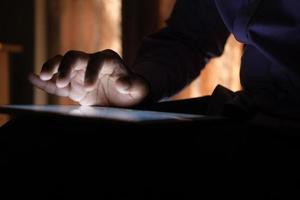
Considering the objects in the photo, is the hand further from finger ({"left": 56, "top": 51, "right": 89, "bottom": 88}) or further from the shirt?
the shirt

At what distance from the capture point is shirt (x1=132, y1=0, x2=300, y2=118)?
767 mm

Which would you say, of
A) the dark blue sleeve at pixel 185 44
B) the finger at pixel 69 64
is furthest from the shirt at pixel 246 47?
the finger at pixel 69 64

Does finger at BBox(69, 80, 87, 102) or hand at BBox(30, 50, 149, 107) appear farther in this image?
finger at BBox(69, 80, 87, 102)

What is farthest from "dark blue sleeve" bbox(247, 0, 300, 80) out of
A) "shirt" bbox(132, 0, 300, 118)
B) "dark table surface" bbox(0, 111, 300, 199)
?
"dark table surface" bbox(0, 111, 300, 199)

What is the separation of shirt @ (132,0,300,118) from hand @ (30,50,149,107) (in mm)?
123

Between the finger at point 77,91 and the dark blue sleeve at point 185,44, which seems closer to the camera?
the finger at point 77,91

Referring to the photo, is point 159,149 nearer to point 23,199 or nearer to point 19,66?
point 23,199

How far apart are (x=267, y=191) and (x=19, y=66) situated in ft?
7.72

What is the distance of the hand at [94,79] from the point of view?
0.79 m

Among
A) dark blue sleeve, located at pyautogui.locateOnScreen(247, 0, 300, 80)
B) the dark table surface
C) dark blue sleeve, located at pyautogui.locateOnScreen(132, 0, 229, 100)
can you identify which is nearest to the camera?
the dark table surface

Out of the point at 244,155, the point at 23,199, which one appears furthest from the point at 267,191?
the point at 23,199

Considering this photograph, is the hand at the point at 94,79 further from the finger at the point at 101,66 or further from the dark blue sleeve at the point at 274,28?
the dark blue sleeve at the point at 274,28

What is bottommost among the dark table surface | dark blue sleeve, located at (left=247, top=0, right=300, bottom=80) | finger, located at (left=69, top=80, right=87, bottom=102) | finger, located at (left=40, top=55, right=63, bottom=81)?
the dark table surface

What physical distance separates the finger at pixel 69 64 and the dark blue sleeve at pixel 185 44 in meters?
0.27
